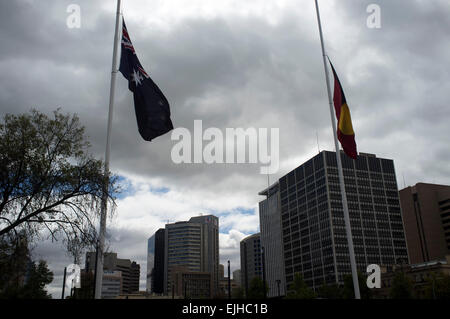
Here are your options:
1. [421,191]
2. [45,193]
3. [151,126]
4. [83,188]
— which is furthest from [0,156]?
[421,191]

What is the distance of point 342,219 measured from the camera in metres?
169

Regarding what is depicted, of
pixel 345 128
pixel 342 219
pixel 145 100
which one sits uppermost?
pixel 342 219

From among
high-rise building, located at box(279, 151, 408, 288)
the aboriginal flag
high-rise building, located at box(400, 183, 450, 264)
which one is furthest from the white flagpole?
high-rise building, located at box(400, 183, 450, 264)

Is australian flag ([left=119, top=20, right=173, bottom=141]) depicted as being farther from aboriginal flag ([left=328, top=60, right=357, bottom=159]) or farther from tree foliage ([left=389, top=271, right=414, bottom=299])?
tree foliage ([left=389, top=271, right=414, bottom=299])

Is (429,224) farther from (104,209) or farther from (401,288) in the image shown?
(104,209)

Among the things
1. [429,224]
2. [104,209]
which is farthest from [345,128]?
[429,224]

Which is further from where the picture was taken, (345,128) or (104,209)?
(345,128)

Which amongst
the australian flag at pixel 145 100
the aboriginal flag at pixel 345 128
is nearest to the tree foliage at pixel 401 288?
the aboriginal flag at pixel 345 128

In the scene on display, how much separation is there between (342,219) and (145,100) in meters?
158

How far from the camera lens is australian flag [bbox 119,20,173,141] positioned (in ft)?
66.2

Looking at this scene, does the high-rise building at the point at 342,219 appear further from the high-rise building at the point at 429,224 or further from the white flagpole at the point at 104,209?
the white flagpole at the point at 104,209

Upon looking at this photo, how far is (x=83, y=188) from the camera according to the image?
62.6 feet

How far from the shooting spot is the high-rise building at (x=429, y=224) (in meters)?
190
